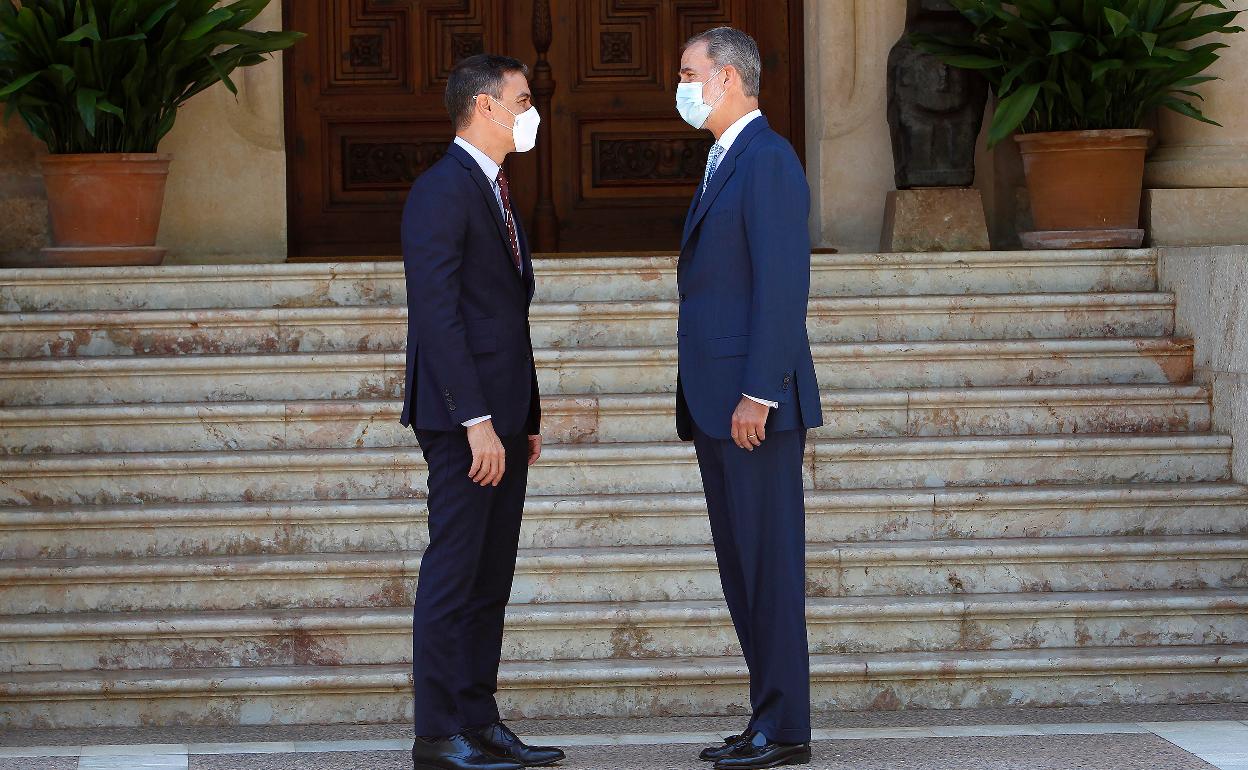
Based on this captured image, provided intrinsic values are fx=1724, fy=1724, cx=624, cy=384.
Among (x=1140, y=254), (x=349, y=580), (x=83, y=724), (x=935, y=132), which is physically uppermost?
(x=935, y=132)

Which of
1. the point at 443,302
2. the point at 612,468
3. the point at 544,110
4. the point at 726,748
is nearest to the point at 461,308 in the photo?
the point at 443,302

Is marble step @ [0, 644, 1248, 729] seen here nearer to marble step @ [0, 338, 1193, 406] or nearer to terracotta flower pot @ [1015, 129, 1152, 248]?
marble step @ [0, 338, 1193, 406]

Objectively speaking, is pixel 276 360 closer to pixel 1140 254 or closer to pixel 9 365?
pixel 9 365

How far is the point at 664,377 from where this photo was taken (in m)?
5.89

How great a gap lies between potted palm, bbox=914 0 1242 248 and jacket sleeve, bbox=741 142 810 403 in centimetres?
306

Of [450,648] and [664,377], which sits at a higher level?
[664,377]

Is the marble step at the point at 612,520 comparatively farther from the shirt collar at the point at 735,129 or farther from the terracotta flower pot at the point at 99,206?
the terracotta flower pot at the point at 99,206

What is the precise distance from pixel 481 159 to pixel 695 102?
53cm

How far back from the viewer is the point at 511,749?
4.12 metres

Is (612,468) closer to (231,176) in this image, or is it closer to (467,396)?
(467,396)

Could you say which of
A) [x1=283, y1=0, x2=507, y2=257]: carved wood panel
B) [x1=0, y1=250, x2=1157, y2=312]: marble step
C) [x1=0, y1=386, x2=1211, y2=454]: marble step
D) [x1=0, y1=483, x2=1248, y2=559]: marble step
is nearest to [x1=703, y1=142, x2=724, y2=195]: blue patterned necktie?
[x1=0, y1=483, x2=1248, y2=559]: marble step

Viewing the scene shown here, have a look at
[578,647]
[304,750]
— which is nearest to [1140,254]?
[578,647]

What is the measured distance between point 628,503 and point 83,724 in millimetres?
1693

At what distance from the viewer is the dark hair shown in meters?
4.02
